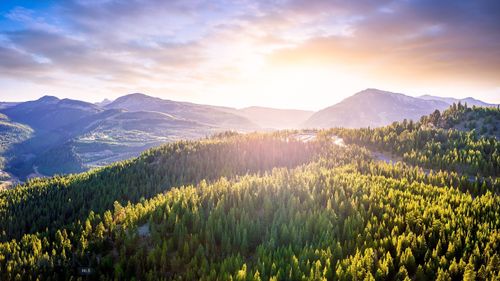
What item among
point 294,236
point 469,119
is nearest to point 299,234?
point 294,236

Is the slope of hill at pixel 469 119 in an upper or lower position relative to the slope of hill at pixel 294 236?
upper

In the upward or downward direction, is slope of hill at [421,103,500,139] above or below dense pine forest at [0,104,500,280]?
above

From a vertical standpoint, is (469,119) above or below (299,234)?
above

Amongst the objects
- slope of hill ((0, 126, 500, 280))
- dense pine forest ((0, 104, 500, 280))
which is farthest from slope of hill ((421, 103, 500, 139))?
slope of hill ((0, 126, 500, 280))

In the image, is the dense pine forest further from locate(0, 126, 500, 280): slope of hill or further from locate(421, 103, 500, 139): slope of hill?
locate(421, 103, 500, 139): slope of hill

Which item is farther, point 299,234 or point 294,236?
point 299,234

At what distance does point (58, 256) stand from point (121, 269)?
12.5 ft

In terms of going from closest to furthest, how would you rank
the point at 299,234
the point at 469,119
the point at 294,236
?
the point at 294,236, the point at 299,234, the point at 469,119

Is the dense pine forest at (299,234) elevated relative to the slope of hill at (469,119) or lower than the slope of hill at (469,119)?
lower

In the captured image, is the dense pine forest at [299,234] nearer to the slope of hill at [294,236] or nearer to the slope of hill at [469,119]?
the slope of hill at [294,236]

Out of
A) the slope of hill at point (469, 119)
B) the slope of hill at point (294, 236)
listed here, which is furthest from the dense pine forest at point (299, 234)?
the slope of hill at point (469, 119)

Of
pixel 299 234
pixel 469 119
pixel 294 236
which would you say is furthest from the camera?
pixel 469 119

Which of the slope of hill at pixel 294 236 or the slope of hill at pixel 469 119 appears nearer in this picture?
the slope of hill at pixel 294 236

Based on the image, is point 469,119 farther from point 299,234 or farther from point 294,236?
point 294,236
